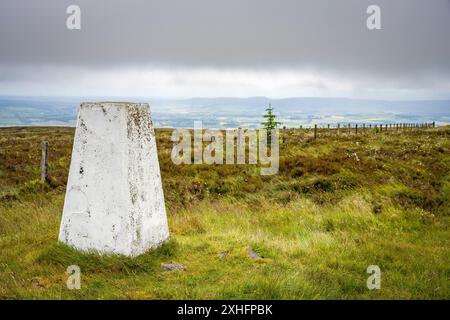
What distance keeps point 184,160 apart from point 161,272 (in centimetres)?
1165

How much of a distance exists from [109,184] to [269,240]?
300 centimetres

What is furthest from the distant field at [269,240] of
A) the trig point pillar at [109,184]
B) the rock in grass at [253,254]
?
the trig point pillar at [109,184]

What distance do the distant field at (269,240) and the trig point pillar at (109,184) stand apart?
0.87ft

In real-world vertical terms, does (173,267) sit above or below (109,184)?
below

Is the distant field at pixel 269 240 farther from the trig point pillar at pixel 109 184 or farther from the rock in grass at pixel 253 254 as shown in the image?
the trig point pillar at pixel 109 184

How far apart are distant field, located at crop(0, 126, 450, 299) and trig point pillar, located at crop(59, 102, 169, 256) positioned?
0.87 feet

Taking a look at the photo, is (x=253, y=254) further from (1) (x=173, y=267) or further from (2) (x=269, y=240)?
(1) (x=173, y=267)

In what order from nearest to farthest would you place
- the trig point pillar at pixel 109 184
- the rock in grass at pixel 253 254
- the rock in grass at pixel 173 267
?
the rock in grass at pixel 173 267, the trig point pillar at pixel 109 184, the rock in grass at pixel 253 254

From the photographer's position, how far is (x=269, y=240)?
22.2 ft

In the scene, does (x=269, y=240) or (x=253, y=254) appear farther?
(x=269, y=240)

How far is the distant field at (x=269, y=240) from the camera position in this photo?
192 inches

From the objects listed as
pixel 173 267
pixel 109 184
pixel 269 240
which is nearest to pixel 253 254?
pixel 269 240
